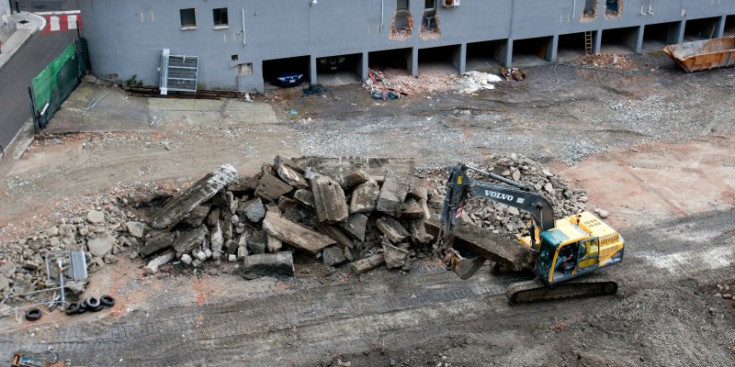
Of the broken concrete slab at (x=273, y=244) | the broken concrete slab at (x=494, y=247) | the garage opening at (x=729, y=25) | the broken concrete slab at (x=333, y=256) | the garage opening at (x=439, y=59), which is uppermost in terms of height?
the garage opening at (x=729, y=25)

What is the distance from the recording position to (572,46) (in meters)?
32.6

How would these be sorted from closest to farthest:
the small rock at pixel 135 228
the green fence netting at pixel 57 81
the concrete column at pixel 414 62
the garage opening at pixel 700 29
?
the small rock at pixel 135 228, the green fence netting at pixel 57 81, the concrete column at pixel 414 62, the garage opening at pixel 700 29

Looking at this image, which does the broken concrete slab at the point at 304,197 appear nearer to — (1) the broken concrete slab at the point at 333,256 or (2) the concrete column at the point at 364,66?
(1) the broken concrete slab at the point at 333,256

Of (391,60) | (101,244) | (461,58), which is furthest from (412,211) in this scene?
(391,60)

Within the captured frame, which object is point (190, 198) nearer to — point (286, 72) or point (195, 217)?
point (195, 217)

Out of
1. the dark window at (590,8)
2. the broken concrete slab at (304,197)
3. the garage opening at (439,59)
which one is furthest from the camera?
the dark window at (590,8)

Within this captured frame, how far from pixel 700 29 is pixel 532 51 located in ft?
28.9

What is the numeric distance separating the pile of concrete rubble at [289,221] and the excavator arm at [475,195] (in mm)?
1572

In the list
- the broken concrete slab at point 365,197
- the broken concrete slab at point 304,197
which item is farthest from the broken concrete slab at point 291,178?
the broken concrete slab at point 365,197

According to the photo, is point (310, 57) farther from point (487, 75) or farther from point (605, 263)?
point (605, 263)

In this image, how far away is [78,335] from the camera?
15.4 m

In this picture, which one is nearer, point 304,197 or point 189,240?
point 189,240

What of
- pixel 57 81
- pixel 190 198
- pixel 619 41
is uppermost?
pixel 57 81

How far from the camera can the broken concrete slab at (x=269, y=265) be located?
17.5 m
